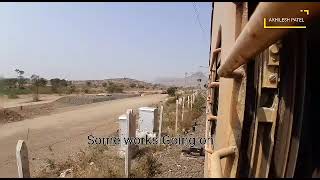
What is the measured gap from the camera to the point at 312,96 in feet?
6.88

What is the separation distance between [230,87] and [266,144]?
0.52 m

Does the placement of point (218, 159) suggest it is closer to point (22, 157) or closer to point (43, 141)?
point (22, 157)

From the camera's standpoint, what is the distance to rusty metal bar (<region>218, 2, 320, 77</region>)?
1.04 m

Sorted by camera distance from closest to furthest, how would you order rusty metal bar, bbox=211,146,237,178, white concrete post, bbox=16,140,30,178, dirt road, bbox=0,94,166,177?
rusty metal bar, bbox=211,146,237,178 < white concrete post, bbox=16,140,30,178 < dirt road, bbox=0,94,166,177

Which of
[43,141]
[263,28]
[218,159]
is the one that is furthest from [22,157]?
[43,141]

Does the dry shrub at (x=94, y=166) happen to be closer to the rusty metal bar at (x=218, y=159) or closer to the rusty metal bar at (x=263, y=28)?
the rusty metal bar at (x=218, y=159)

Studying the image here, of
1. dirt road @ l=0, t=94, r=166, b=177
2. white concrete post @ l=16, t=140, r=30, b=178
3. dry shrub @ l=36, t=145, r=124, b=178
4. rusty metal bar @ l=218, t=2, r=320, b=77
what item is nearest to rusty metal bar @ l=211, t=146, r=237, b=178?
rusty metal bar @ l=218, t=2, r=320, b=77

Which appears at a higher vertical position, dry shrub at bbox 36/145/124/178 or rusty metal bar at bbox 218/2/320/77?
rusty metal bar at bbox 218/2/320/77

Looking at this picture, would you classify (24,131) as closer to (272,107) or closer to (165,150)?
(165,150)

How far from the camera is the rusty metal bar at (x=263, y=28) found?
104cm

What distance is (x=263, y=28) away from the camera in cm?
121

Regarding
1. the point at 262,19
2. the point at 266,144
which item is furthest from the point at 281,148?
the point at 262,19

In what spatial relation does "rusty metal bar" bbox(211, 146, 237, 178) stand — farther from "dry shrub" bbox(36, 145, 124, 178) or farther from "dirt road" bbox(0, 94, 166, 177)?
"dirt road" bbox(0, 94, 166, 177)

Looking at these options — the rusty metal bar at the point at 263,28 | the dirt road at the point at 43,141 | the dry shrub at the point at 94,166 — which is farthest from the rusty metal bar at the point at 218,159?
the dirt road at the point at 43,141
